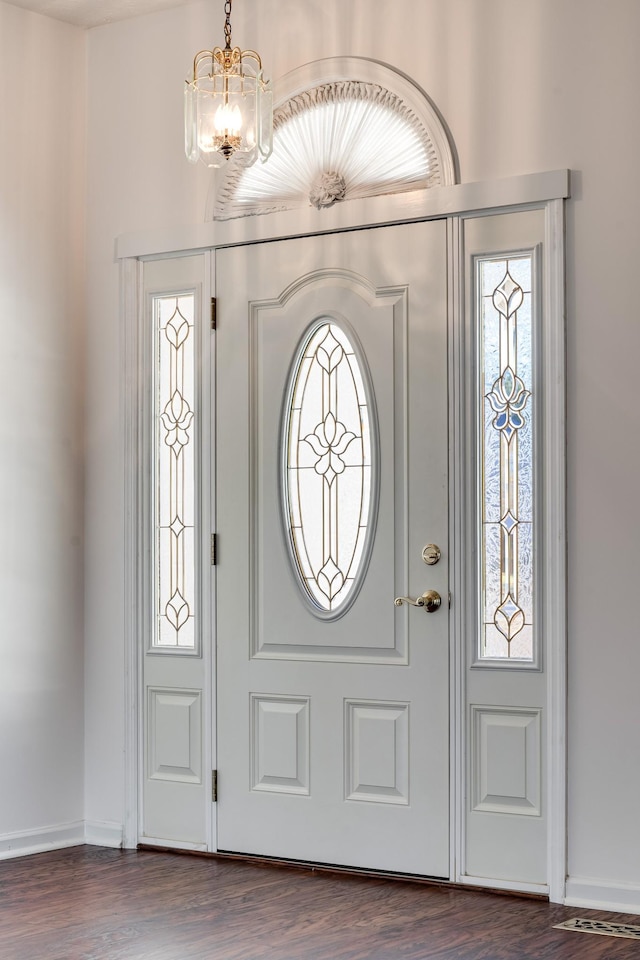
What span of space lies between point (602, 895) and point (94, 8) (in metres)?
3.68

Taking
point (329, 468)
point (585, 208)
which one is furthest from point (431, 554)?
point (585, 208)

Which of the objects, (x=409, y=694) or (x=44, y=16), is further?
(x=44, y=16)

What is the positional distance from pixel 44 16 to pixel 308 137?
1.26 meters

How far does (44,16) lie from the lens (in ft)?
14.8

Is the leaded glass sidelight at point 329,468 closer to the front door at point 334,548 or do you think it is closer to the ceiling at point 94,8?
the front door at point 334,548

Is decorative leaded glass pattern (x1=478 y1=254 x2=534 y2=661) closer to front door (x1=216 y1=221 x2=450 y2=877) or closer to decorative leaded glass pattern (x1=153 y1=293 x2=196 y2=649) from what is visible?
front door (x1=216 y1=221 x2=450 y2=877)

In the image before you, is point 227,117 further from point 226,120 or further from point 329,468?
point 329,468

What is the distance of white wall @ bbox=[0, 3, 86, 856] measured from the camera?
14.3 ft

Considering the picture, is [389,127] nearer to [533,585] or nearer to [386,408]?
[386,408]

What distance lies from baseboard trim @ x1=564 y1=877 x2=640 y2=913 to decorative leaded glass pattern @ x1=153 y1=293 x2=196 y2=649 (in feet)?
5.31

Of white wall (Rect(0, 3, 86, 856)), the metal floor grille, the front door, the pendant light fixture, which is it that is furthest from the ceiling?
the metal floor grille

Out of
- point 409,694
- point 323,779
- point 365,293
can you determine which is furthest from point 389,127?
point 323,779

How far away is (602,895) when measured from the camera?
3.52m

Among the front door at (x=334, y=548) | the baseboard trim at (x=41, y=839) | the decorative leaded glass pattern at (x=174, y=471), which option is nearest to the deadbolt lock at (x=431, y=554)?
the front door at (x=334, y=548)
